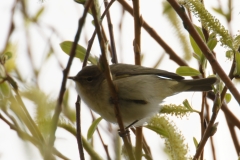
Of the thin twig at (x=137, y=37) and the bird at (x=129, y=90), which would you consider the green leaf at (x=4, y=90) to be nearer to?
the thin twig at (x=137, y=37)

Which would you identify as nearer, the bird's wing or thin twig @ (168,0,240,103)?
thin twig @ (168,0,240,103)

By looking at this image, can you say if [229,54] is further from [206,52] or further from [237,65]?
[206,52]

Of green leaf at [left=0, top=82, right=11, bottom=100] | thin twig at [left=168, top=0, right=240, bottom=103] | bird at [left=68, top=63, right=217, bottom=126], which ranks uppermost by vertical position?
bird at [left=68, top=63, right=217, bottom=126]

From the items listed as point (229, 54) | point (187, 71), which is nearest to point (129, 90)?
point (187, 71)

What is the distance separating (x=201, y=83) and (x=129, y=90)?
1.73ft

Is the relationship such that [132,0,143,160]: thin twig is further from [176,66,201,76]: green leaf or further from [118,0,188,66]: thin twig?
[118,0,188,66]: thin twig

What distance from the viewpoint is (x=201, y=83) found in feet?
8.39

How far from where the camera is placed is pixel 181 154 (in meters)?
1.78

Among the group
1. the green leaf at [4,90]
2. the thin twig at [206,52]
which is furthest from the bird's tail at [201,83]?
the green leaf at [4,90]

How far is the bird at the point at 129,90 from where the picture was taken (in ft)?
9.16

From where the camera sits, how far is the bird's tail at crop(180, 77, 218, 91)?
217 cm

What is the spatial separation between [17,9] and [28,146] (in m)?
2.43

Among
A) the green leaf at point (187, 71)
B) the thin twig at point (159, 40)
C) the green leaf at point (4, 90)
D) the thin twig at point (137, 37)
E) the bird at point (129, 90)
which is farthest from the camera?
the bird at point (129, 90)

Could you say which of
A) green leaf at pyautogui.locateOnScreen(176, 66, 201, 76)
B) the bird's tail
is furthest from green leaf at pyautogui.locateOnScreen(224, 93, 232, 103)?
green leaf at pyautogui.locateOnScreen(176, 66, 201, 76)
